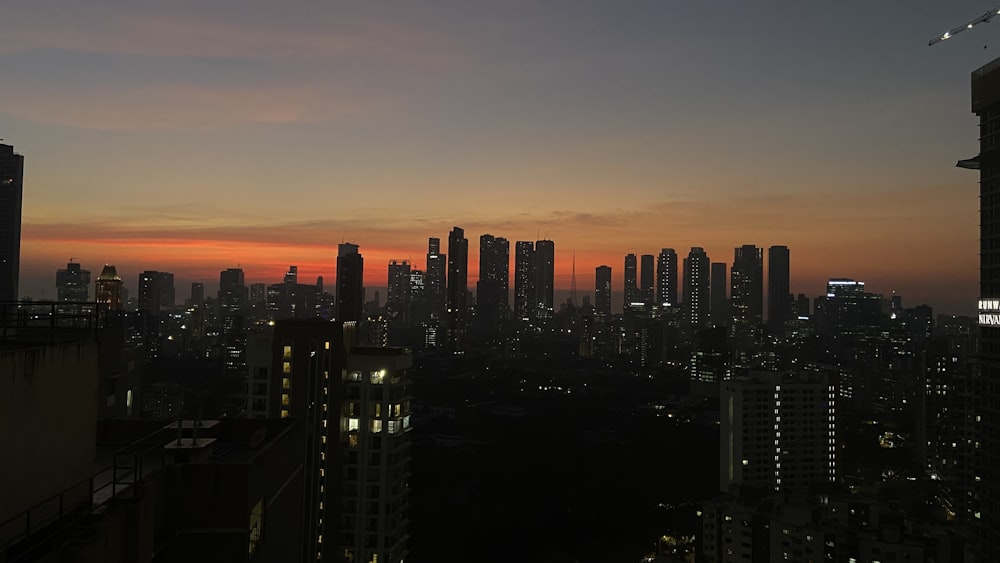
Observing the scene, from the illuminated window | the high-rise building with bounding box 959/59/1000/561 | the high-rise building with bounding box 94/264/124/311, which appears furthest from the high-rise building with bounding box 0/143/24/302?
the high-rise building with bounding box 959/59/1000/561

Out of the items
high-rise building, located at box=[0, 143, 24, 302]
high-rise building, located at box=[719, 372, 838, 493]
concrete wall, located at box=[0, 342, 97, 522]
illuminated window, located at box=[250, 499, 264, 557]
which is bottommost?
high-rise building, located at box=[719, 372, 838, 493]

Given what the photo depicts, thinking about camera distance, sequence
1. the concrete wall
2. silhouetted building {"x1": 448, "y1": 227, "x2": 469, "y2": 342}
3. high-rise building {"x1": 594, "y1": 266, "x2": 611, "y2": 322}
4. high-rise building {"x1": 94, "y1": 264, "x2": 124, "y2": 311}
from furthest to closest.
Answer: high-rise building {"x1": 594, "y1": 266, "x2": 611, "y2": 322} → silhouetted building {"x1": 448, "y1": 227, "x2": 469, "y2": 342} → high-rise building {"x1": 94, "y1": 264, "x2": 124, "y2": 311} → the concrete wall

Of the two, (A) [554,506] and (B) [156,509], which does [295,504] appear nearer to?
(B) [156,509]

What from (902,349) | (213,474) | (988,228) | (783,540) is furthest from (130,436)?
(902,349)

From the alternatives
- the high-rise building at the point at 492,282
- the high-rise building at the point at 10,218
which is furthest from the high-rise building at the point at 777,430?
the high-rise building at the point at 492,282

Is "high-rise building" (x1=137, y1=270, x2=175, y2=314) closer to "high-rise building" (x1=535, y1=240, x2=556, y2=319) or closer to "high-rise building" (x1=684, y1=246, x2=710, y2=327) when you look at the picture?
"high-rise building" (x1=535, y1=240, x2=556, y2=319)

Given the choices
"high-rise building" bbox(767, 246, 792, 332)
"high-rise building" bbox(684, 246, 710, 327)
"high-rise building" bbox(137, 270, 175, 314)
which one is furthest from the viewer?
"high-rise building" bbox(684, 246, 710, 327)

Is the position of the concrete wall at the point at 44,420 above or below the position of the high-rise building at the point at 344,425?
above

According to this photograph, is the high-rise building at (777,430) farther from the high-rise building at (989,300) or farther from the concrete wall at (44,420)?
the concrete wall at (44,420)
